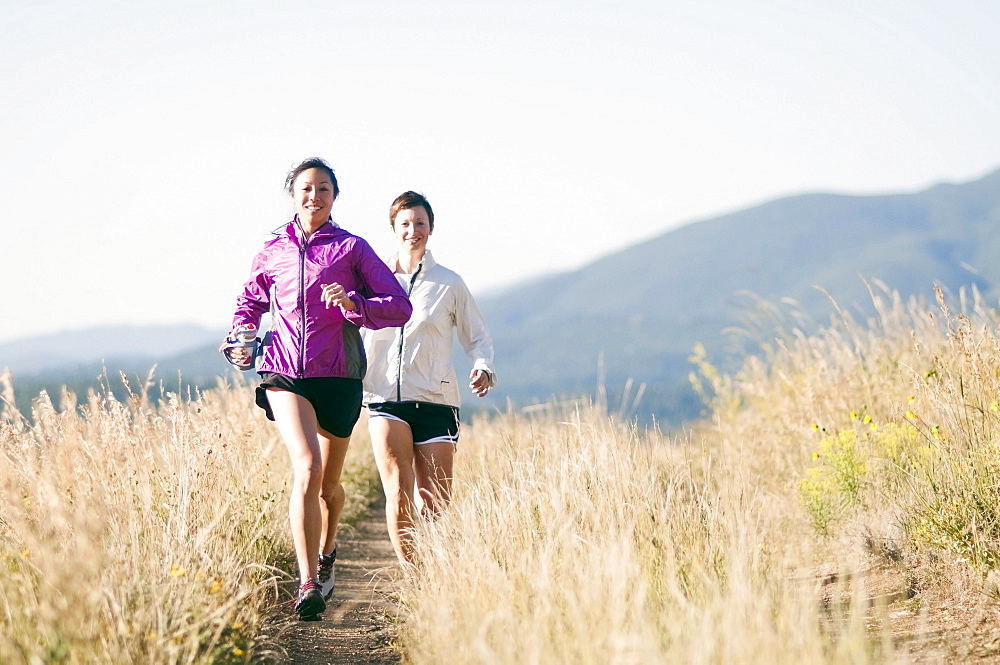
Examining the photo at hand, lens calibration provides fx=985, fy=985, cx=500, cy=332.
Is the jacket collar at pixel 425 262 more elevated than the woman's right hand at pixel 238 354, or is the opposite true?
the jacket collar at pixel 425 262

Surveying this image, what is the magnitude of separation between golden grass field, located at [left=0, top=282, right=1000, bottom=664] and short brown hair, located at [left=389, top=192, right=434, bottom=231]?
1.27 meters

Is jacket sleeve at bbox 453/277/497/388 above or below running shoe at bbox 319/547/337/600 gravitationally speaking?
above

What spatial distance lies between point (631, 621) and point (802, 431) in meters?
4.18

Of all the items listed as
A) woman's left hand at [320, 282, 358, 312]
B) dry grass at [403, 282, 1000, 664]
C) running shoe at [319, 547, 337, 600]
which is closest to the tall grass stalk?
dry grass at [403, 282, 1000, 664]

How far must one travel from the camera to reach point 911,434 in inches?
207

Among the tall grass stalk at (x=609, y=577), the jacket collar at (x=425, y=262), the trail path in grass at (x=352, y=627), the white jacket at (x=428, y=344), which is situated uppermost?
the jacket collar at (x=425, y=262)

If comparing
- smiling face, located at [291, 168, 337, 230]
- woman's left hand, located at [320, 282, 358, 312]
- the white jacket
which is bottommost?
the white jacket

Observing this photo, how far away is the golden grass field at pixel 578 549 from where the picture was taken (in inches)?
114

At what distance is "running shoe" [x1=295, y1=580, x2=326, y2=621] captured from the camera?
4383 millimetres

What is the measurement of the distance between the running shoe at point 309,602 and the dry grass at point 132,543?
12 centimetres

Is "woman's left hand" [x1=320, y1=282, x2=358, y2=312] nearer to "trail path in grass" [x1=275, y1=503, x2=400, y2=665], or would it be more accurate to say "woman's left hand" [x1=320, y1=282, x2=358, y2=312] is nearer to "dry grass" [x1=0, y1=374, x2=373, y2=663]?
"dry grass" [x1=0, y1=374, x2=373, y2=663]

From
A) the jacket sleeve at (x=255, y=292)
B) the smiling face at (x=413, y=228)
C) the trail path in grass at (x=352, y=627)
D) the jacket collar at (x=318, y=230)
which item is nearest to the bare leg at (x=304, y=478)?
the trail path in grass at (x=352, y=627)

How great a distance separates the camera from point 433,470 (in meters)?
4.96

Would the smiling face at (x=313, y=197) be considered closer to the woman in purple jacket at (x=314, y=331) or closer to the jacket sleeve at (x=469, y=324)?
the woman in purple jacket at (x=314, y=331)
